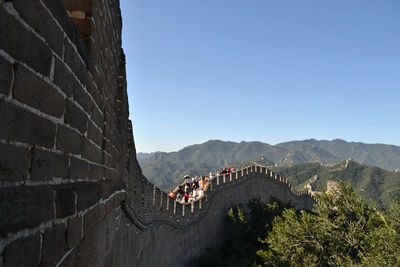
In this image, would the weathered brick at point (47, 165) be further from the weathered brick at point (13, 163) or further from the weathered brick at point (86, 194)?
the weathered brick at point (86, 194)

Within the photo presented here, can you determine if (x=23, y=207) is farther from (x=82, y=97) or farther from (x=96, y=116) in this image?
(x=96, y=116)

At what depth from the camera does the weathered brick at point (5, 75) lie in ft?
3.16

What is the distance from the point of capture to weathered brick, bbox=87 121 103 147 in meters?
2.26

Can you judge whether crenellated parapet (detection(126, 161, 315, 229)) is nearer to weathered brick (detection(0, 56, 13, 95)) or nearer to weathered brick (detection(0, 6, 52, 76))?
weathered brick (detection(0, 6, 52, 76))

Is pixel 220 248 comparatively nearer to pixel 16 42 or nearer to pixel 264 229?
pixel 264 229

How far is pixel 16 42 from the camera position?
105 cm

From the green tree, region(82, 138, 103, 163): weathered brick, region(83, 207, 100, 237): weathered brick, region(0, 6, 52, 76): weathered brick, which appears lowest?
the green tree

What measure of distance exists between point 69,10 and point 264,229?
74.7 feet

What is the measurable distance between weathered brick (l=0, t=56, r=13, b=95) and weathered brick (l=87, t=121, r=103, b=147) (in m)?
1.21

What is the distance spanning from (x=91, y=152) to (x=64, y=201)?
2.80ft

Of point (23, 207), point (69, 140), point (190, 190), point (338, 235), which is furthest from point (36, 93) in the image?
point (190, 190)

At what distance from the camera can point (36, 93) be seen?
1199 millimetres

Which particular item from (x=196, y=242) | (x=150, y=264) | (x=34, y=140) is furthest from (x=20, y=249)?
(x=196, y=242)

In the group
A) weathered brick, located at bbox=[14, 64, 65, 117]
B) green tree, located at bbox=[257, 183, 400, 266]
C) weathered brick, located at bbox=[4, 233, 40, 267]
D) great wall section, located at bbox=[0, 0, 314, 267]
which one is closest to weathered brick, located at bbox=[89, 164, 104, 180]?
great wall section, located at bbox=[0, 0, 314, 267]
